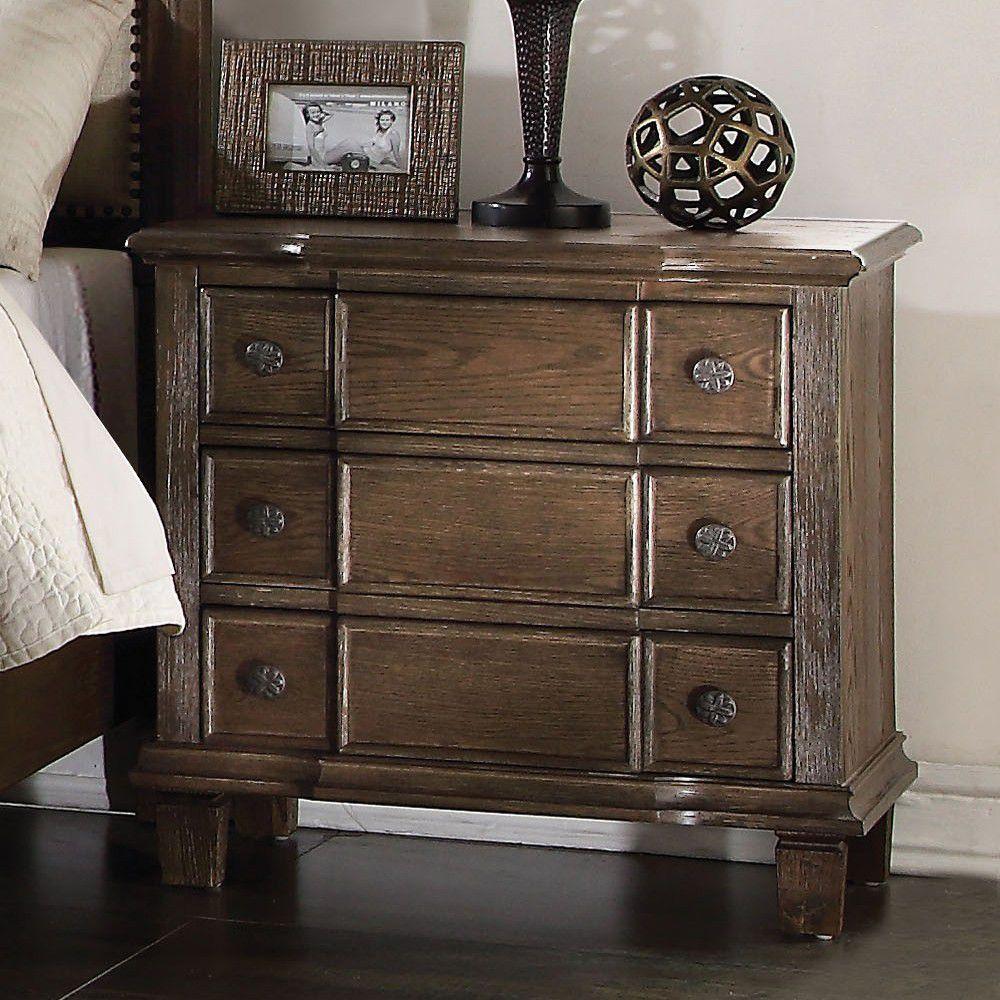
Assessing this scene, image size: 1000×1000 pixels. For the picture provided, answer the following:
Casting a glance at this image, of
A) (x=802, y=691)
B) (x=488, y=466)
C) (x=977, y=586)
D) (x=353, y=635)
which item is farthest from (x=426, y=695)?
(x=977, y=586)

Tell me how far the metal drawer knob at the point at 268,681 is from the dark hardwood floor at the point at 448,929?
26 centimetres

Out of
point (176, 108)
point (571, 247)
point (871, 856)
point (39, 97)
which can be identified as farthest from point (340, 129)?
point (871, 856)

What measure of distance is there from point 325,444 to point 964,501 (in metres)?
0.81

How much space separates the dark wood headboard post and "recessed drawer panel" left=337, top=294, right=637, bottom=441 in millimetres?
469

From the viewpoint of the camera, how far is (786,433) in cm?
189

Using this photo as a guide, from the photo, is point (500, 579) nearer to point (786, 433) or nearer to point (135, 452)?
point (786, 433)

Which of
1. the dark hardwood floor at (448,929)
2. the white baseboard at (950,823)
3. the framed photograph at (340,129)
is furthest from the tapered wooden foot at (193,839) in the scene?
the white baseboard at (950,823)

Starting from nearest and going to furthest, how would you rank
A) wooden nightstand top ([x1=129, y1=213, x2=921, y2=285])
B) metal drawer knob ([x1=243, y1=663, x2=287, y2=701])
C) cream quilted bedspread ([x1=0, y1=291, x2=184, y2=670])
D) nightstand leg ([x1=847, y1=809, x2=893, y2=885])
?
cream quilted bedspread ([x1=0, y1=291, x2=184, y2=670]), wooden nightstand top ([x1=129, y1=213, x2=921, y2=285]), metal drawer knob ([x1=243, y1=663, x2=287, y2=701]), nightstand leg ([x1=847, y1=809, x2=893, y2=885])

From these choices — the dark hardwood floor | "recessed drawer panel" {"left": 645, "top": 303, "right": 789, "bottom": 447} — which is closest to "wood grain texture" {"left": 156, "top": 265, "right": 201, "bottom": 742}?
the dark hardwood floor

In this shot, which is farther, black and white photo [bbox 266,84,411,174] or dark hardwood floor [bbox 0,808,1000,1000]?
black and white photo [bbox 266,84,411,174]

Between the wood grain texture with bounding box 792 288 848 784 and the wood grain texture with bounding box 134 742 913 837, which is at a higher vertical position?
the wood grain texture with bounding box 792 288 848 784

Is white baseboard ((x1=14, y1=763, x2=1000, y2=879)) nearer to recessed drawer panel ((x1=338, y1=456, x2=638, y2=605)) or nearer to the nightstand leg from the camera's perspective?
the nightstand leg

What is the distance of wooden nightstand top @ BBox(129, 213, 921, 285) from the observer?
6.07 feet

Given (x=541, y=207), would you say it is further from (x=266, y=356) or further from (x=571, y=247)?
(x=266, y=356)
